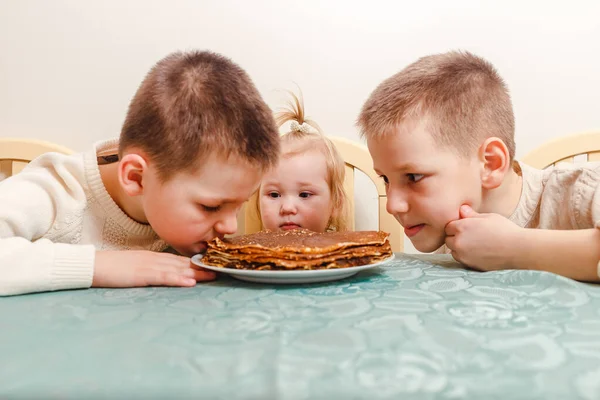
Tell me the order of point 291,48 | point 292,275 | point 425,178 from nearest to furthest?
1. point 292,275
2. point 425,178
3. point 291,48

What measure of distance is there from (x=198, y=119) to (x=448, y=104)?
0.51m

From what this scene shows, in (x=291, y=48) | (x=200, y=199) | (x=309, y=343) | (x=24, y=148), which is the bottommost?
(x=309, y=343)

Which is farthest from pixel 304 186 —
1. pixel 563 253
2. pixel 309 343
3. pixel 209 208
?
pixel 309 343

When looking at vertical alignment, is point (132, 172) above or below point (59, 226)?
above

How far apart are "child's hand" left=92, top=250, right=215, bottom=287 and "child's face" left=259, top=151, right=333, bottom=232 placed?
68 centimetres

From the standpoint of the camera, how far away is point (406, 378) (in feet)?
1.24

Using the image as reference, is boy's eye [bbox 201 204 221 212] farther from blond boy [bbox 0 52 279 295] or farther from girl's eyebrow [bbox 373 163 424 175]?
girl's eyebrow [bbox 373 163 424 175]

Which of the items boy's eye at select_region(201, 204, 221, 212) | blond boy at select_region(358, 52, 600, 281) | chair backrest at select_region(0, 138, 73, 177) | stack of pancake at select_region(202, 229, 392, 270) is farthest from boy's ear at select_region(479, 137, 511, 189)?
chair backrest at select_region(0, 138, 73, 177)

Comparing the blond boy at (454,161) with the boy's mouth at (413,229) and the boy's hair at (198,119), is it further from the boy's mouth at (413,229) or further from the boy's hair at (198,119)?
the boy's hair at (198,119)

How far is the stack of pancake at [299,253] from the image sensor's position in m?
0.70

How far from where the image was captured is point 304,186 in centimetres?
148

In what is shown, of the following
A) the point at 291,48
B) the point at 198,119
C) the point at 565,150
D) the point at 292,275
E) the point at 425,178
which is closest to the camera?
the point at 292,275

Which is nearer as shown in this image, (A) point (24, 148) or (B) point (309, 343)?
(B) point (309, 343)

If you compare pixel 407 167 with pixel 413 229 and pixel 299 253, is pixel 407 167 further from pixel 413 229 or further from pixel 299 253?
pixel 299 253
